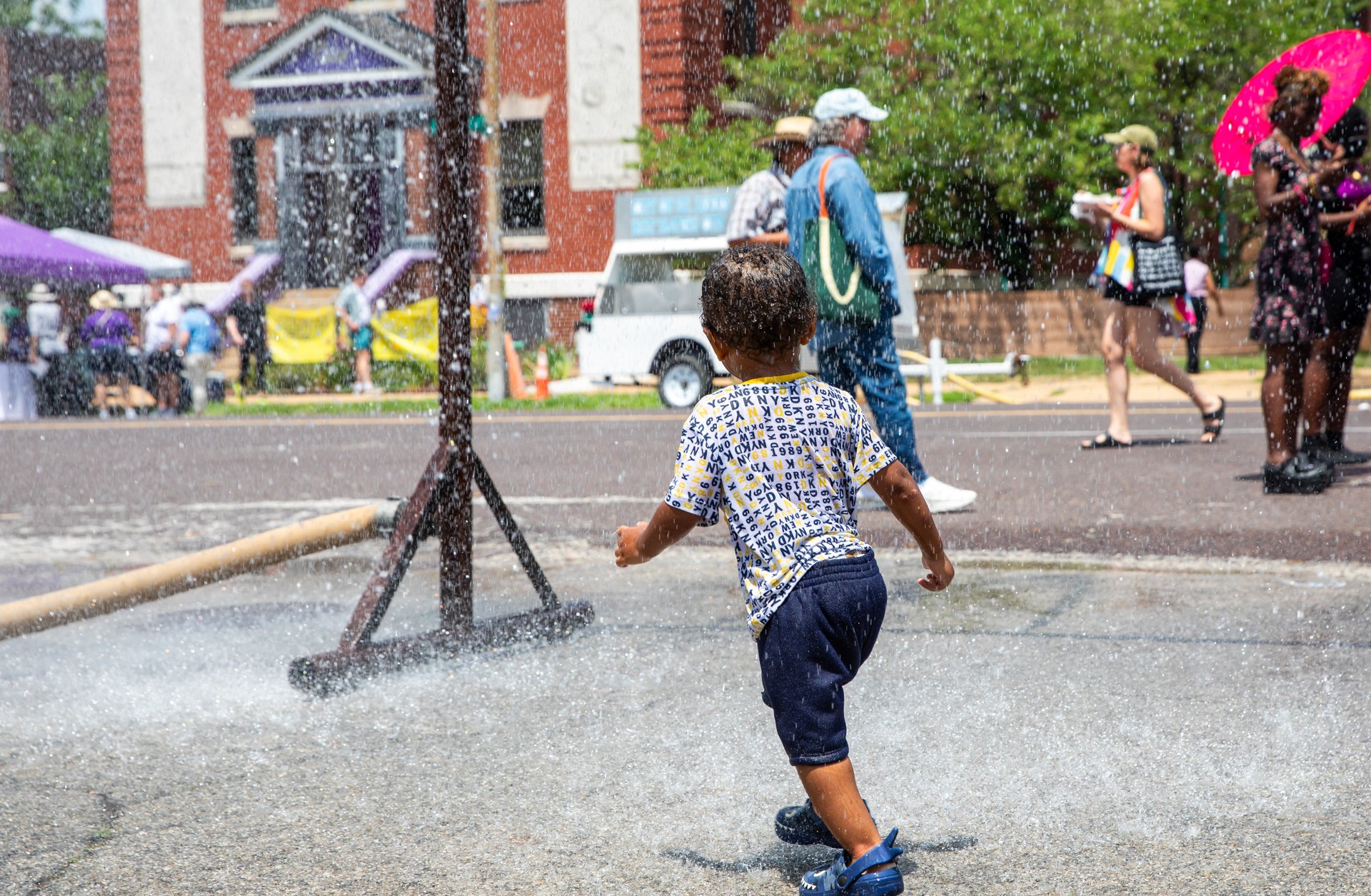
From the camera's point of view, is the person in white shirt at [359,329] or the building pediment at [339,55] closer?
the person in white shirt at [359,329]

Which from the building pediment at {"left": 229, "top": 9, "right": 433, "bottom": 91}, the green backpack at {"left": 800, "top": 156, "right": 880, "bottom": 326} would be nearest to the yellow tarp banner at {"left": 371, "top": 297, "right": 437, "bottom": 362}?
the building pediment at {"left": 229, "top": 9, "right": 433, "bottom": 91}

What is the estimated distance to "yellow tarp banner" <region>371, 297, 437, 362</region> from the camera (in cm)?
2262

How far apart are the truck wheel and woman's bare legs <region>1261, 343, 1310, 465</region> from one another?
10.1 m

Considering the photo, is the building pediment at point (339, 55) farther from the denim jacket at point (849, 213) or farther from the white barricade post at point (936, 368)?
the denim jacket at point (849, 213)

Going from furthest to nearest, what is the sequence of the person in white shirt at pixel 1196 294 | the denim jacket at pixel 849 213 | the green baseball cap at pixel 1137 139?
the person in white shirt at pixel 1196 294 < the green baseball cap at pixel 1137 139 < the denim jacket at pixel 849 213

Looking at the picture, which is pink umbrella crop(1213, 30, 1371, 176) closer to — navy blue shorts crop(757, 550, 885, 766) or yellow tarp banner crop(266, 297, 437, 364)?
navy blue shorts crop(757, 550, 885, 766)

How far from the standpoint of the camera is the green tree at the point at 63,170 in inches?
1843

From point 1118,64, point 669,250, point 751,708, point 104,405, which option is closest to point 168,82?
point 104,405

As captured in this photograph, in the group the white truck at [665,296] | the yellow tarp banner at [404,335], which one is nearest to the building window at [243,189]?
the yellow tarp banner at [404,335]

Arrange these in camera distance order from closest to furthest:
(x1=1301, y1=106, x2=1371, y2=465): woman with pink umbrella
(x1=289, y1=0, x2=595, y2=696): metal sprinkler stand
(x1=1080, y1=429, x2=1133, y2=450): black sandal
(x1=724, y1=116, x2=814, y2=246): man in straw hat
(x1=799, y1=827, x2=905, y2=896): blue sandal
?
(x1=799, y1=827, x2=905, y2=896): blue sandal < (x1=289, y1=0, x2=595, y2=696): metal sprinkler stand < (x1=724, y1=116, x2=814, y2=246): man in straw hat < (x1=1301, y1=106, x2=1371, y2=465): woman with pink umbrella < (x1=1080, y1=429, x2=1133, y2=450): black sandal

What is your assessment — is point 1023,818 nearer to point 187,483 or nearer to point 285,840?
point 285,840

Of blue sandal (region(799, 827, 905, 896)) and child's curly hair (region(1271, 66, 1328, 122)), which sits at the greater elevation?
child's curly hair (region(1271, 66, 1328, 122))

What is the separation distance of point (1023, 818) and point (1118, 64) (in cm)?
2166

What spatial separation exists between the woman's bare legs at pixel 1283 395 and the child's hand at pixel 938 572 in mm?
4861
